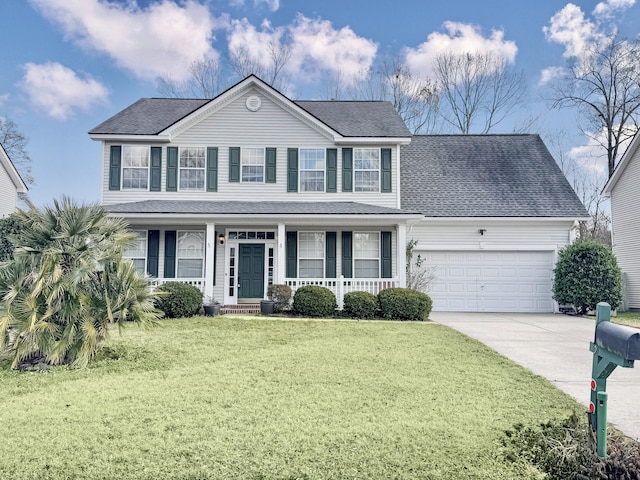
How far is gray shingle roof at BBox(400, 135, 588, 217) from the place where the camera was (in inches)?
602

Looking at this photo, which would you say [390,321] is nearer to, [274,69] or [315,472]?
[315,472]

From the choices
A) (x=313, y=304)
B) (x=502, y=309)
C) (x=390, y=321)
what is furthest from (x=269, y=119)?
(x=502, y=309)

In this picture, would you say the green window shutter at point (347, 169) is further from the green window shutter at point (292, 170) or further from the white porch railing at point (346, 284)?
the white porch railing at point (346, 284)

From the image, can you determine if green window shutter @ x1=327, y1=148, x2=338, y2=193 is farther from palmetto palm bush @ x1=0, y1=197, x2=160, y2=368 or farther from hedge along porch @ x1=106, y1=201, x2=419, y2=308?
palmetto palm bush @ x1=0, y1=197, x2=160, y2=368

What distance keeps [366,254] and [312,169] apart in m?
3.52

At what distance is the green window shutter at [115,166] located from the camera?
1448 centimetres

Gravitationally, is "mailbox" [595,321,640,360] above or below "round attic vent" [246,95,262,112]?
below

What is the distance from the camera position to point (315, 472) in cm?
325

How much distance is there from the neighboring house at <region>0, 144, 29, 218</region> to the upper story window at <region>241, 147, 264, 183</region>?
1138 centimetres

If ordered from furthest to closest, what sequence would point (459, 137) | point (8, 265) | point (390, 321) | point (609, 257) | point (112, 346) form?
point (459, 137), point (609, 257), point (390, 321), point (112, 346), point (8, 265)

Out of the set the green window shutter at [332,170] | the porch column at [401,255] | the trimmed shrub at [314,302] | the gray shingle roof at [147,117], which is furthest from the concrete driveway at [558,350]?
the gray shingle roof at [147,117]

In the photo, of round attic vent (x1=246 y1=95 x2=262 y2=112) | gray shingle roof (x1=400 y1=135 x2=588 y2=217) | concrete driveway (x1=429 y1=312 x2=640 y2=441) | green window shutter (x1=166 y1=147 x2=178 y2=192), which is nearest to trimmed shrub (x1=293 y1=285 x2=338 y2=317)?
concrete driveway (x1=429 y1=312 x2=640 y2=441)

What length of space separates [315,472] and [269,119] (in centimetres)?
1322

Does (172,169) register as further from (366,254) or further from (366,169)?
(366,254)
